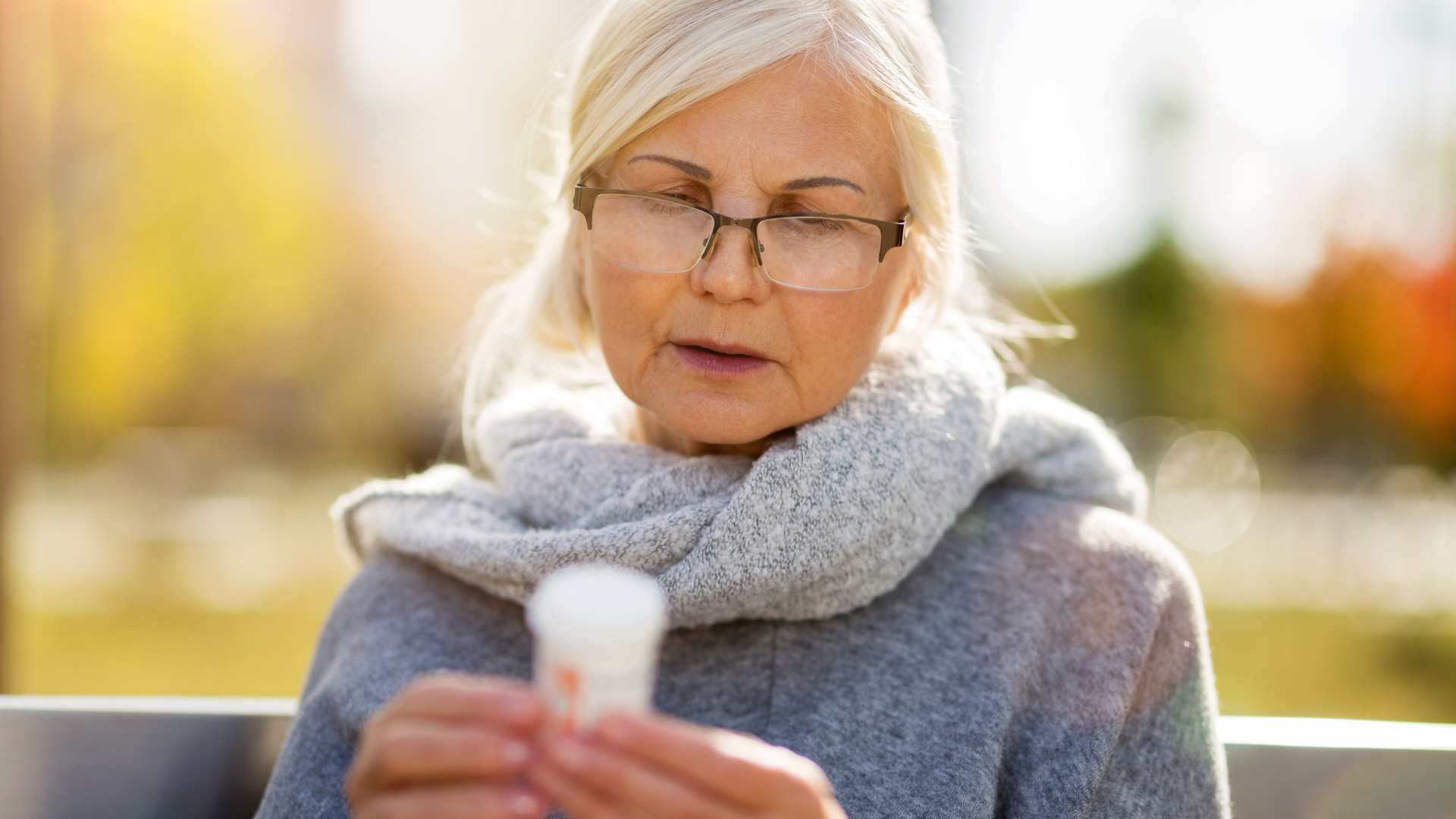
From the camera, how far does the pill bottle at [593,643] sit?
38.0 inches

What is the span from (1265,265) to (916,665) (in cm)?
1847

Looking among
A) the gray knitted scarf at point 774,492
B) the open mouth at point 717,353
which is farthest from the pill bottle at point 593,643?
the open mouth at point 717,353

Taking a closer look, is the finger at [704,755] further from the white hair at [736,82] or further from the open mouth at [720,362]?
the white hair at [736,82]

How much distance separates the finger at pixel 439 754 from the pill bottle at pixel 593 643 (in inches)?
2.3

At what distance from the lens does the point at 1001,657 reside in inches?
74.5

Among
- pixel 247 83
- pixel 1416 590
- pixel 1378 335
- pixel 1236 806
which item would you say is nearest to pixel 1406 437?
pixel 1378 335

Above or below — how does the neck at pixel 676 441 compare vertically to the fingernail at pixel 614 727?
above

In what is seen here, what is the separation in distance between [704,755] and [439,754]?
24 centimetres

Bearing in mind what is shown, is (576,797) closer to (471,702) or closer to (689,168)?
(471,702)

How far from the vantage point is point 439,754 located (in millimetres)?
1103

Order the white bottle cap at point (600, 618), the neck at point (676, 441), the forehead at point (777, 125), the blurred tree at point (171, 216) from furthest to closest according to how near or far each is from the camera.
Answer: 1. the blurred tree at point (171, 216)
2. the neck at point (676, 441)
3. the forehead at point (777, 125)
4. the white bottle cap at point (600, 618)

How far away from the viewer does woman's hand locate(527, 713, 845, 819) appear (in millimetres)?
1049

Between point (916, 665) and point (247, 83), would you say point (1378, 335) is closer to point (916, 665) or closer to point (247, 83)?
point (247, 83)

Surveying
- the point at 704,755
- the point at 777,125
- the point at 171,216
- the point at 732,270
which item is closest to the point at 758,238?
the point at 732,270
